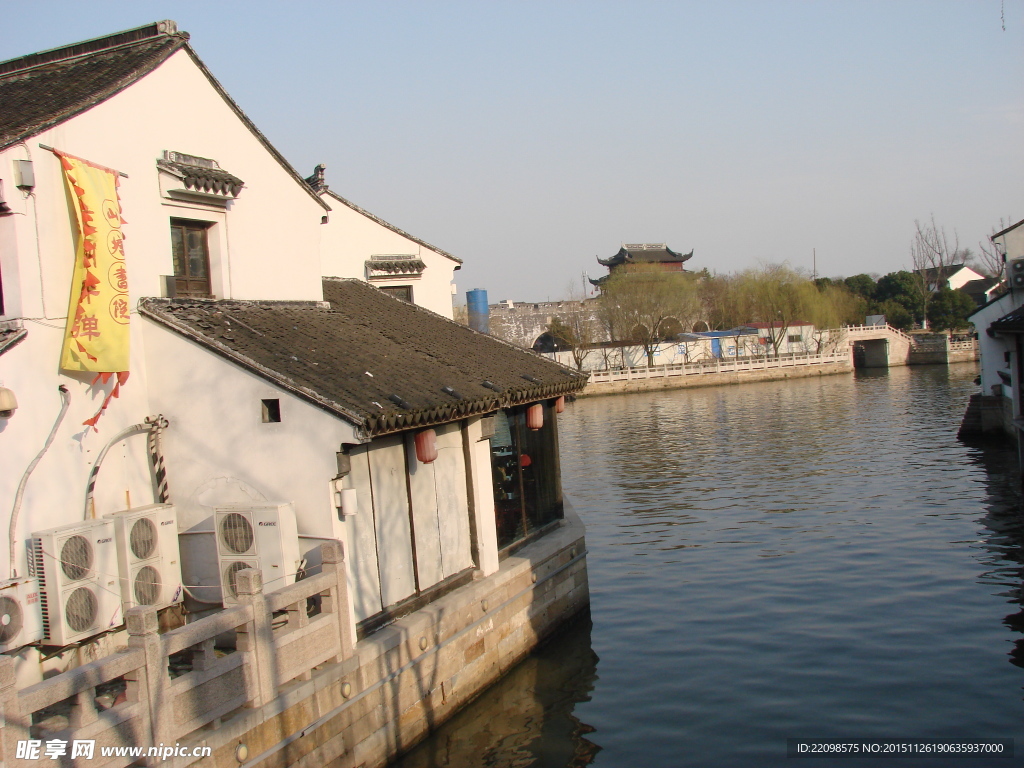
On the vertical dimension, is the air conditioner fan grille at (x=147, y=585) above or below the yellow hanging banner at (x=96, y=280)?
below

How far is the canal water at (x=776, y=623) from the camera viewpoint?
29.4ft

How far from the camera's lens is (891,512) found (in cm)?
1842

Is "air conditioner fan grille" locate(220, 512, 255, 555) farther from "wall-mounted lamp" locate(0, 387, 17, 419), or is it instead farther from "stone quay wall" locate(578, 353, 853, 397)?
"stone quay wall" locate(578, 353, 853, 397)

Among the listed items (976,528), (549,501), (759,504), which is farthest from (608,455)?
(549,501)

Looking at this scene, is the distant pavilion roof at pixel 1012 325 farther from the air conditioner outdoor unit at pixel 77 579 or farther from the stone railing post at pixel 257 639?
the air conditioner outdoor unit at pixel 77 579

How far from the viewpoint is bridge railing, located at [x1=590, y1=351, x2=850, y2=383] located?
186 feet

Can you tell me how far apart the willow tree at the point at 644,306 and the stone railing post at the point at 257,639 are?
57180mm

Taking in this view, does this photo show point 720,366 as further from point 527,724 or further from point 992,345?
point 527,724

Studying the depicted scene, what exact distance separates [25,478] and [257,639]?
2.57 m

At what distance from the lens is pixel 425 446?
8906 millimetres

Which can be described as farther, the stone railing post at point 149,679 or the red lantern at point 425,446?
the red lantern at point 425,446

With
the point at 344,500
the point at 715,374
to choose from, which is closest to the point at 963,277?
the point at 715,374

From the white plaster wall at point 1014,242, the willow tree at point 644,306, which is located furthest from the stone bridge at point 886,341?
the white plaster wall at point 1014,242

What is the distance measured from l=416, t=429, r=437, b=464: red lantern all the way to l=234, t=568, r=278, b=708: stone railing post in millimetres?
2484
